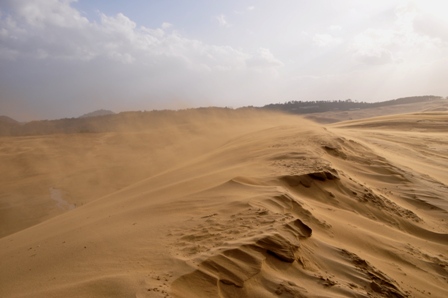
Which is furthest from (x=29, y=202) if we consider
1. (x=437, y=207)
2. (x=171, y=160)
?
(x=437, y=207)

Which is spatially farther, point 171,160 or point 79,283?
point 171,160

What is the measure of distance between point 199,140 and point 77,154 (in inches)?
221

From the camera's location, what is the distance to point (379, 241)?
436 centimetres

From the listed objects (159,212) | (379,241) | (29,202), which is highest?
(159,212)

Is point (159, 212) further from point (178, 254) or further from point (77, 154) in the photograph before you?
point (77, 154)

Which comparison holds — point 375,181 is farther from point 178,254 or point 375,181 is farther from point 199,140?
point 199,140

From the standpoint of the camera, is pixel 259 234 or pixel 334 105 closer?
pixel 259 234

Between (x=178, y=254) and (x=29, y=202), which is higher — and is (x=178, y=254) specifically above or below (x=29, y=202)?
above

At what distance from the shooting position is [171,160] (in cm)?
1312

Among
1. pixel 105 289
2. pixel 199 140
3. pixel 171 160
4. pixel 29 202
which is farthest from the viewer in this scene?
pixel 199 140

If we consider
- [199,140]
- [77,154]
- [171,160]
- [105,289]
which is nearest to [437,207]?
[105,289]

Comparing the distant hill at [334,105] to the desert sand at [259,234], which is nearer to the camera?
the desert sand at [259,234]

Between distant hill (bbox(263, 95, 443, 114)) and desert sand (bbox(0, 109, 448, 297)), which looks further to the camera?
distant hill (bbox(263, 95, 443, 114))

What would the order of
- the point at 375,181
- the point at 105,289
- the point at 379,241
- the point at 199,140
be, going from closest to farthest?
the point at 105,289, the point at 379,241, the point at 375,181, the point at 199,140
